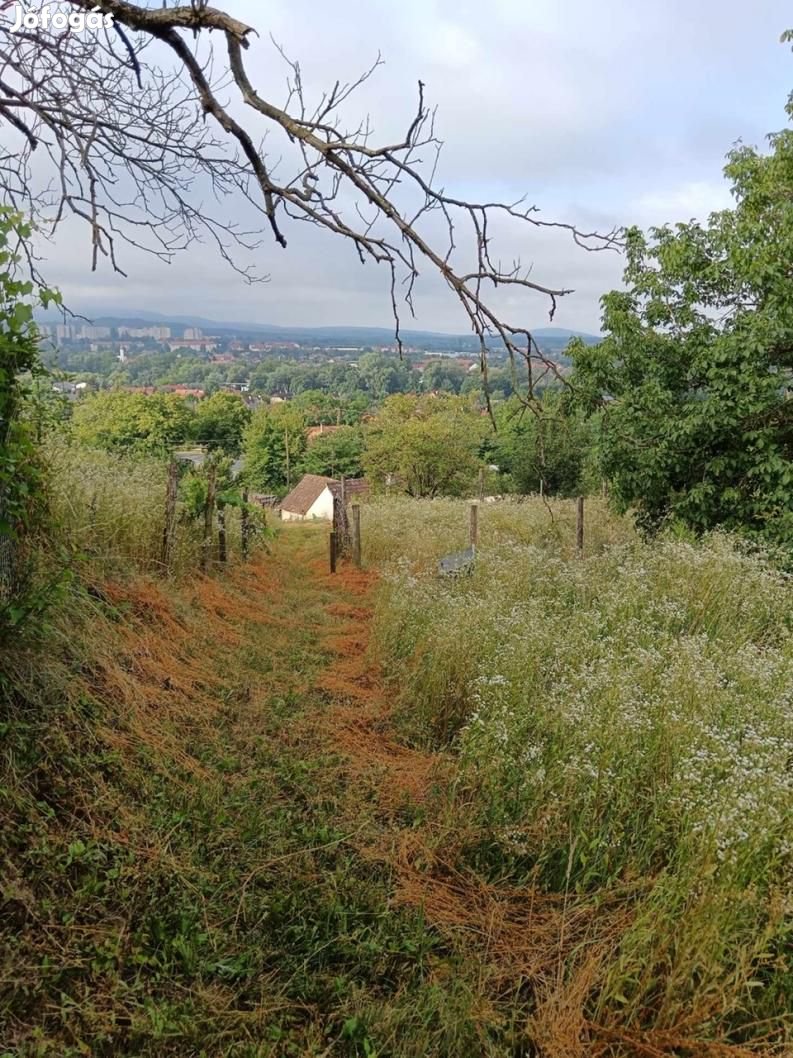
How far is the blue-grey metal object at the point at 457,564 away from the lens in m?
7.45

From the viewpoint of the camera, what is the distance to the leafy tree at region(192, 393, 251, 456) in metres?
50.3

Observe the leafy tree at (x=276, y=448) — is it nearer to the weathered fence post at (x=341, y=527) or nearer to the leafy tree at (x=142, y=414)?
the leafy tree at (x=142, y=414)

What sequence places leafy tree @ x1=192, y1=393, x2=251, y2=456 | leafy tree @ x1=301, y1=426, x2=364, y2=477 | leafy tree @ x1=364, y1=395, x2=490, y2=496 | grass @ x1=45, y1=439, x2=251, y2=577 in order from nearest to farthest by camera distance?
grass @ x1=45, y1=439, x2=251, y2=577
leafy tree @ x1=364, y1=395, x2=490, y2=496
leafy tree @ x1=301, y1=426, x2=364, y2=477
leafy tree @ x1=192, y1=393, x2=251, y2=456

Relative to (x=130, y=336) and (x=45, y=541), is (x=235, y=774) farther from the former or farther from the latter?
(x=130, y=336)

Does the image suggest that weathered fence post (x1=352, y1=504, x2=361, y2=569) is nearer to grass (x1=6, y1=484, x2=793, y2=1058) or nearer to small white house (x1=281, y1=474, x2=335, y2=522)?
grass (x1=6, y1=484, x2=793, y2=1058)

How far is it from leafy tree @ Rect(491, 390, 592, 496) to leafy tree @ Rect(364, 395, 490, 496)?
6.76 ft

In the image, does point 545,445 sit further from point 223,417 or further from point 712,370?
point 223,417

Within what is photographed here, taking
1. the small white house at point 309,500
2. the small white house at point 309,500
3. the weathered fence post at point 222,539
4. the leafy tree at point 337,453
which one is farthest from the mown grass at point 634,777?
the leafy tree at point 337,453

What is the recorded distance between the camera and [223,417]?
2073 inches

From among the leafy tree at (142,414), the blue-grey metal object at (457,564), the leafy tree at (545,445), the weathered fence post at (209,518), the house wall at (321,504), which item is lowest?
the house wall at (321,504)

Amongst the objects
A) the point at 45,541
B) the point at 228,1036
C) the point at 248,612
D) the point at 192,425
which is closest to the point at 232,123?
the point at 45,541

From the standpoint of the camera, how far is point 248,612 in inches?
257

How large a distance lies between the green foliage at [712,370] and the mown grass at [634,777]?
278cm

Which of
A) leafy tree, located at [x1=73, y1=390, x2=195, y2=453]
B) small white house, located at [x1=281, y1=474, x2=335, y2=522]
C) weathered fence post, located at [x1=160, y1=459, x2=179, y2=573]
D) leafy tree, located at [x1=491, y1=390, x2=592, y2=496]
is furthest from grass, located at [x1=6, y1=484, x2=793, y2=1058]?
leafy tree, located at [x1=73, y1=390, x2=195, y2=453]
